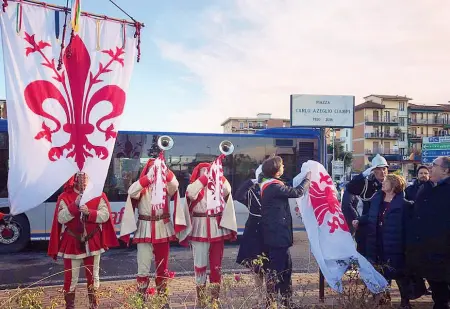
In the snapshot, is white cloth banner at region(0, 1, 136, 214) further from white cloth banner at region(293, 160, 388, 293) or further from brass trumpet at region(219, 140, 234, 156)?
white cloth banner at region(293, 160, 388, 293)

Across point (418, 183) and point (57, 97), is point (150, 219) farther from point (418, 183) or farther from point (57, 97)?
point (418, 183)

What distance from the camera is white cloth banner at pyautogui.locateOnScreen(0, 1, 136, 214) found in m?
3.63

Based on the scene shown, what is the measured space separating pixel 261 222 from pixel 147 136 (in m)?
6.08

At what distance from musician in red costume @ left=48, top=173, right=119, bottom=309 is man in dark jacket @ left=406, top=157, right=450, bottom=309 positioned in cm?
352

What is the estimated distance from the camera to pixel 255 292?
363 centimetres

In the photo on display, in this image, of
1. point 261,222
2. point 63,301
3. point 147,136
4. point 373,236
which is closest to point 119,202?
point 147,136

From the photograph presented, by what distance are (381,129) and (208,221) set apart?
7493cm

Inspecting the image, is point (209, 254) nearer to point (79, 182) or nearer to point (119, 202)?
point (79, 182)

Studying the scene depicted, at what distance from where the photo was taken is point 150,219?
5078 millimetres

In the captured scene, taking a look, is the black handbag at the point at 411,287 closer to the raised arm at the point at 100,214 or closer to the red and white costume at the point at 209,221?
the red and white costume at the point at 209,221

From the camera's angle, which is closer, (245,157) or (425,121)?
(245,157)

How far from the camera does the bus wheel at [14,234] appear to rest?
32.2 feet

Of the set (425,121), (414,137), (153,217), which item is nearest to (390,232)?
(153,217)

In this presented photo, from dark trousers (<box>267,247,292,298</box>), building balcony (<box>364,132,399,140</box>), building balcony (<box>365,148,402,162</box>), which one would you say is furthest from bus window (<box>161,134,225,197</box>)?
building balcony (<box>364,132,399,140</box>)
